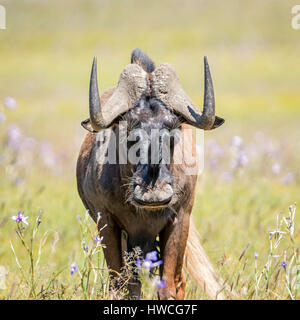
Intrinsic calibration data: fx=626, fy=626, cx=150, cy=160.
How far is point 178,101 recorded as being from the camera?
5.39 m

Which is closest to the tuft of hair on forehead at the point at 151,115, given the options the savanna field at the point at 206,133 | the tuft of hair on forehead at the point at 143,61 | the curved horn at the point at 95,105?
the curved horn at the point at 95,105

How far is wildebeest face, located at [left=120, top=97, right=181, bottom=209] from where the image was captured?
4812mm

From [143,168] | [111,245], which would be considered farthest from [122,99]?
[111,245]

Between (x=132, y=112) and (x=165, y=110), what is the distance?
0.93 feet

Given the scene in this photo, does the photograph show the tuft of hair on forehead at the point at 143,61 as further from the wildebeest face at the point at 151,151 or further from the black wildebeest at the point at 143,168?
the wildebeest face at the point at 151,151

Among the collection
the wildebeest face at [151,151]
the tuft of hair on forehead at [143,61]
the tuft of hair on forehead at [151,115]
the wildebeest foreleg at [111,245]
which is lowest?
the wildebeest foreleg at [111,245]

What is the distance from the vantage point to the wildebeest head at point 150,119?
4.87 m

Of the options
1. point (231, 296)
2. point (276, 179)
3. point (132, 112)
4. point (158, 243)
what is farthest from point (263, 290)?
point (276, 179)

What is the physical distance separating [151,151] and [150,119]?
1.13ft

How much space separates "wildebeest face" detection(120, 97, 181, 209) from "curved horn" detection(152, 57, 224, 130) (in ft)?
0.26

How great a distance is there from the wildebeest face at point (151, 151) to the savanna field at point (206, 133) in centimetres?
58

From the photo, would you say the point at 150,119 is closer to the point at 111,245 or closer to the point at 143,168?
the point at 143,168

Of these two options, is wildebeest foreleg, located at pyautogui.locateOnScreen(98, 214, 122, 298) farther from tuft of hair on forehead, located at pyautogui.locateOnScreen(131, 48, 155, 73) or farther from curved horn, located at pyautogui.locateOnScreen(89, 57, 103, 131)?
tuft of hair on forehead, located at pyautogui.locateOnScreen(131, 48, 155, 73)
